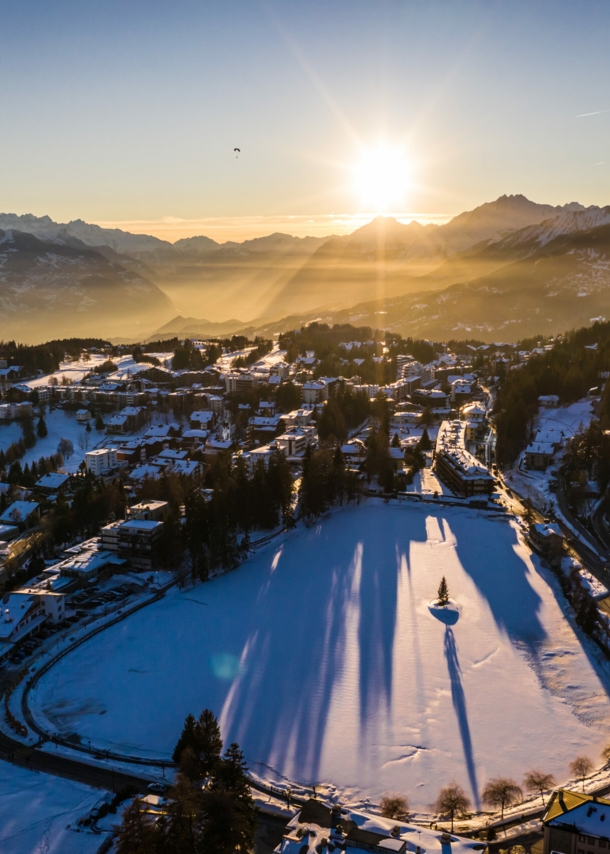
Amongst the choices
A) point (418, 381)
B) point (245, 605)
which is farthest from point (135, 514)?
point (418, 381)

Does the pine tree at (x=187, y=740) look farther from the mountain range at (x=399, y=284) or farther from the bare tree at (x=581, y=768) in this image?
the mountain range at (x=399, y=284)

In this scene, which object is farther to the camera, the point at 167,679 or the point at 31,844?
the point at 167,679

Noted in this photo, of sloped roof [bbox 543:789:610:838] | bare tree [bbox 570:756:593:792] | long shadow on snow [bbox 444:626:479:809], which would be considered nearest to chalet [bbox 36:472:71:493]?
long shadow on snow [bbox 444:626:479:809]

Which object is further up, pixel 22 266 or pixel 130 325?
pixel 22 266

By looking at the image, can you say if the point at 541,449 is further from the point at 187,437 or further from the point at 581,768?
the point at 581,768

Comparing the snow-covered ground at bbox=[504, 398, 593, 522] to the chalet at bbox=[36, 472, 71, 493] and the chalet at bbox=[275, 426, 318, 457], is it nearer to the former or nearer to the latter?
the chalet at bbox=[275, 426, 318, 457]

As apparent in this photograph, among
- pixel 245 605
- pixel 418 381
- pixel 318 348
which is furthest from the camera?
pixel 318 348

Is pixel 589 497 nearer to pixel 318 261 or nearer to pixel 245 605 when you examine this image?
pixel 245 605

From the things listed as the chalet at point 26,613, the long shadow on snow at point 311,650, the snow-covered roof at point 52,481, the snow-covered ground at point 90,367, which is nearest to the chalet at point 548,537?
the long shadow on snow at point 311,650
